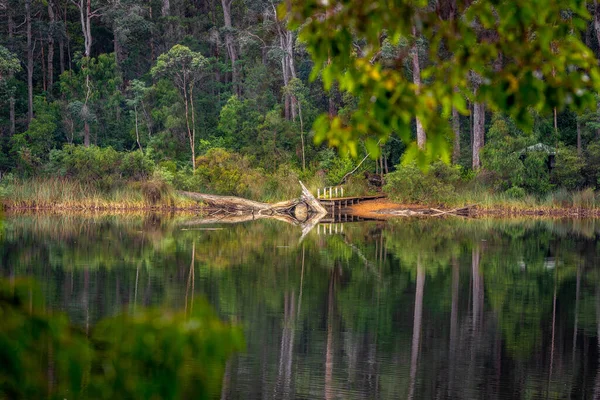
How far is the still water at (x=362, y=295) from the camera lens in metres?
10.7

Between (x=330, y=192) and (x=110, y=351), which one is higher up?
(x=330, y=192)

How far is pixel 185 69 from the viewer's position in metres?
48.3

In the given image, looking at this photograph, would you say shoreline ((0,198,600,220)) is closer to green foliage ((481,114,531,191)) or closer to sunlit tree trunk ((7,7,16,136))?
green foliage ((481,114,531,191))

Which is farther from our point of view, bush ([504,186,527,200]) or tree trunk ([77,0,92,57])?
tree trunk ([77,0,92,57])

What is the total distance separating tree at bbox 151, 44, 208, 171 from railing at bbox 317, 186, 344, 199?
6.84 metres

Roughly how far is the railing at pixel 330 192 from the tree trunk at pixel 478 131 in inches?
247

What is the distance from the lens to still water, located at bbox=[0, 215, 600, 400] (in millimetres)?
10680

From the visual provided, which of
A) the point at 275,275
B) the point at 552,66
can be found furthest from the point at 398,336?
the point at 552,66

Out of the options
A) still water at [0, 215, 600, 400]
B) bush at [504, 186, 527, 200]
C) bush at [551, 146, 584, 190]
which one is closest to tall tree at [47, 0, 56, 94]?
still water at [0, 215, 600, 400]

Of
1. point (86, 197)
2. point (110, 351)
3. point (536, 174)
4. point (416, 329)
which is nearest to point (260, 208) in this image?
point (86, 197)

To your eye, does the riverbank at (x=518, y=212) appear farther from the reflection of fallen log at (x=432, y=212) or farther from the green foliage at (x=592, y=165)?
the green foliage at (x=592, y=165)

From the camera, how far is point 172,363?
3.56 meters

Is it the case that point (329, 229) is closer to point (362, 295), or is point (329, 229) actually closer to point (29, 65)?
point (362, 295)

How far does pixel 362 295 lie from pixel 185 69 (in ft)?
109
